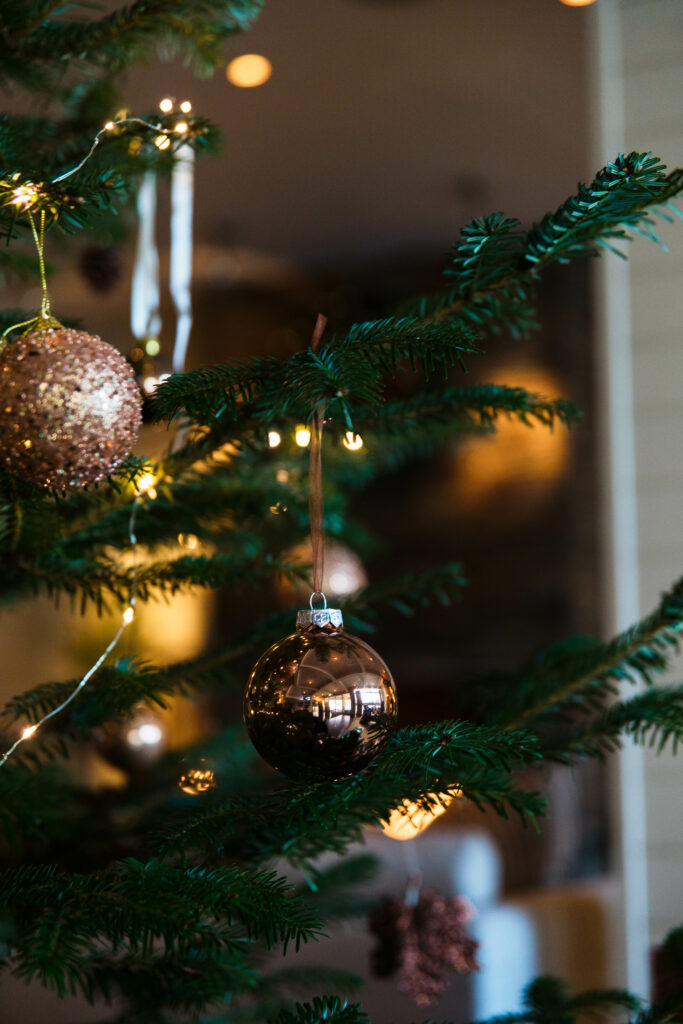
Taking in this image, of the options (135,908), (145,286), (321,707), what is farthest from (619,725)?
(145,286)

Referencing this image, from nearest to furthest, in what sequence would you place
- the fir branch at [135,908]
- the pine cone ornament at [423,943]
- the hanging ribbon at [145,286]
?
the fir branch at [135,908] → the pine cone ornament at [423,943] → the hanging ribbon at [145,286]

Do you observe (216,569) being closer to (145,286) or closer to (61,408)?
(61,408)

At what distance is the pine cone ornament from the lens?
35.6 inches

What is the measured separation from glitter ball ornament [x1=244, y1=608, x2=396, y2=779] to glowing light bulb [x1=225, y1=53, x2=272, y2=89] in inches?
85.5

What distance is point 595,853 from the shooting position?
3166 millimetres

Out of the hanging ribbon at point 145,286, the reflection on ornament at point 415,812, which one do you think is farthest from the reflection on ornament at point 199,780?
the hanging ribbon at point 145,286

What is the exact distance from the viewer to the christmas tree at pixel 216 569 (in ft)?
1.81

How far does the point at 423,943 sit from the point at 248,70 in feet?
7.19

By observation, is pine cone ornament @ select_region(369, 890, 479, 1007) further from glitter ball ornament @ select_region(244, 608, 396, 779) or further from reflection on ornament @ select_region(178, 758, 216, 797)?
glitter ball ornament @ select_region(244, 608, 396, 779)

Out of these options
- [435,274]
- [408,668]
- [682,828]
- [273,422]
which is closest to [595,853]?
[408,668]

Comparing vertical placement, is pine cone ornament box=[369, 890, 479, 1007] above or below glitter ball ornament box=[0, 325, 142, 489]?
below

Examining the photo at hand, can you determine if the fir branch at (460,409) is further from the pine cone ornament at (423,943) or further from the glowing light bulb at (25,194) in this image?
the pine cone ornament at (423,943)

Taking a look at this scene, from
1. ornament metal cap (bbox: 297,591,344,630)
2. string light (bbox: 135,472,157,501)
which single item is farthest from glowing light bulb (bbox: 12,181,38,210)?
ornament metal cap (bbox: 297,591,344,630)

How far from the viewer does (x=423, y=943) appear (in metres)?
0.91
